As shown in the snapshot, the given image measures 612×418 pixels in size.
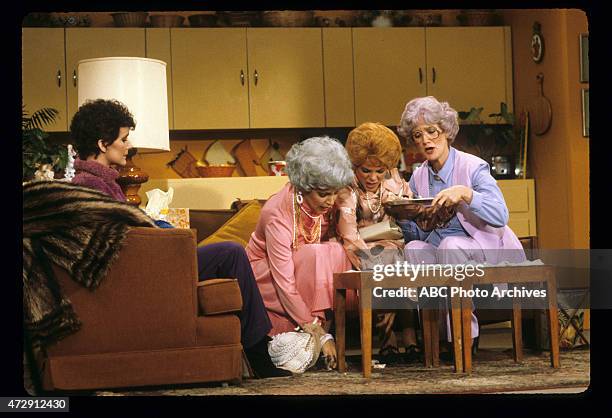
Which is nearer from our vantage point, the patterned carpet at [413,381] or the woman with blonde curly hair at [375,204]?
the patterned carpet at [413,381]

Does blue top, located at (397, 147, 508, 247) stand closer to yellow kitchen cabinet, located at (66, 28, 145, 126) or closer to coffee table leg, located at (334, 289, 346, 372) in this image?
coffee table leg, located at (334, 289, 346, 372)

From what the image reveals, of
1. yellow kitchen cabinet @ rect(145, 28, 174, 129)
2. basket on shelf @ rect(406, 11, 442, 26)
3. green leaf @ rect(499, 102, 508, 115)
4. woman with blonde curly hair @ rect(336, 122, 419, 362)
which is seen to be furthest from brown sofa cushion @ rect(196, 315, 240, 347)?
basket on shelf @ rect(406, 11, 442, 26)

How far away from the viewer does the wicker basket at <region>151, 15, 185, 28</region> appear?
4.82 metres

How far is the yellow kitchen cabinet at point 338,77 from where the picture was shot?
16.5 feet

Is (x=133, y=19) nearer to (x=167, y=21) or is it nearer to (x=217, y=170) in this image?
(x=167, y=21)

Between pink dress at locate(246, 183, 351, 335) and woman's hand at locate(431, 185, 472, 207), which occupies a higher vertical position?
woman's hand at locate(431, 185, 472, 207)

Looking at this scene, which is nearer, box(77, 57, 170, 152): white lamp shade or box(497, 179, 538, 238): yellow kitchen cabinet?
box(77, 57, 170, 152): white lamp shade

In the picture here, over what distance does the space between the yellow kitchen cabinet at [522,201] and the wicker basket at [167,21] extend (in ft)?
6.22

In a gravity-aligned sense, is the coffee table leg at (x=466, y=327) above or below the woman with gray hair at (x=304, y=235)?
below

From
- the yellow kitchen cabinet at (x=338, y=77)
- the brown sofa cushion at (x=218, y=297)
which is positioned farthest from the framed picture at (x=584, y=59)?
the brown sofa cushion at (x=218, y=297)

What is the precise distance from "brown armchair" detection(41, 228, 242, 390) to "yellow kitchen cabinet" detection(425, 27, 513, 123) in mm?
2607

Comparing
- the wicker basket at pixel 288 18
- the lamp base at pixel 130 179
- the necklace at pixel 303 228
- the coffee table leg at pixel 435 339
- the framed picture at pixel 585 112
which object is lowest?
the coffee table leg at pixel 435 339

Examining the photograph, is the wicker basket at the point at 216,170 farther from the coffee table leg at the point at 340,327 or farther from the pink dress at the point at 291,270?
the coffee table leg at the point at 340,327

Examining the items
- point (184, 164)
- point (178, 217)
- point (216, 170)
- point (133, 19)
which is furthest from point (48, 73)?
point (178, 217)
